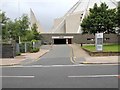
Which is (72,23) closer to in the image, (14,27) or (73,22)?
(73,22)

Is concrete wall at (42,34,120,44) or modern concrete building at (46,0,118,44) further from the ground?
modern concrete building at (46,0,118,44)

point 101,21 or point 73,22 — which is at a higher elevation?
point 73,22

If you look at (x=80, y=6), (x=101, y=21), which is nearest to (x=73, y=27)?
(x=80, y=6)

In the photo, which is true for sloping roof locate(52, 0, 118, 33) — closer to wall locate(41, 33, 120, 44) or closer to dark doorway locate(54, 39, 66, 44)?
dark doorway locate(54, 39, 66, 44)

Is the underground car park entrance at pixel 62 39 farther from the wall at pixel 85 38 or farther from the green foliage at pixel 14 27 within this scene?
the green foliage at pixel 14 27

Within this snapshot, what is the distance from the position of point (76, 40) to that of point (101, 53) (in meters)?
92.0

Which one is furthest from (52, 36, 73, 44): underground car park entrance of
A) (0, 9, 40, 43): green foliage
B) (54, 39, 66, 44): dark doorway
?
(0, 9, 40, 43): green foliage

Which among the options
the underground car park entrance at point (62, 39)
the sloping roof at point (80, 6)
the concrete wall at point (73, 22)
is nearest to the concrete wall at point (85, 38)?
the underground car park entrance at point (62, 39)

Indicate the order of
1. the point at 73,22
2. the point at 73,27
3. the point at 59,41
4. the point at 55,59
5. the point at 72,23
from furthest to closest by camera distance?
the point at 72,23
the point at 73,22
the point at 73,27
the point at 59,41
the point at 55,59

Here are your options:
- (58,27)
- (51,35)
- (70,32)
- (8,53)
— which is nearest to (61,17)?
(58,27)

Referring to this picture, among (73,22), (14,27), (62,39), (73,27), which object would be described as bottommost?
(62,39)

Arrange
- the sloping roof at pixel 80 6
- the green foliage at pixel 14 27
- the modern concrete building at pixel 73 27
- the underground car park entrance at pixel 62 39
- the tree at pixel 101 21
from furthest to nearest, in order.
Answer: the sloping roof at pixel 80 6
the underground car park entrance at pixel 62 39
the modern concrete building at pixel 73 27
the tree at pixel 101 21
the green foliage at pixel 14 27

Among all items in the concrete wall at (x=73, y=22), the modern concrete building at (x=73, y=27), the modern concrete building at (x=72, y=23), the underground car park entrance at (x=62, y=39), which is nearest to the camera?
the modern concrete building at (x=73, y=27)

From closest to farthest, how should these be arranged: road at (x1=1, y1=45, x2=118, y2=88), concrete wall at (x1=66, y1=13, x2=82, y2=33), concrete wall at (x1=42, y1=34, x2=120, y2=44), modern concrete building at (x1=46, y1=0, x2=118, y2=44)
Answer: road at (x1=1, y1=45, x2=118, y2=88)
concrete wall at (x1=42, y1=34, x2=120, y2=44)
modern concrete building at (x1=46, y1=0, x2=118, y2=44)
concrete wall at (x1=66, y1=13, x2=82, y2=33)
